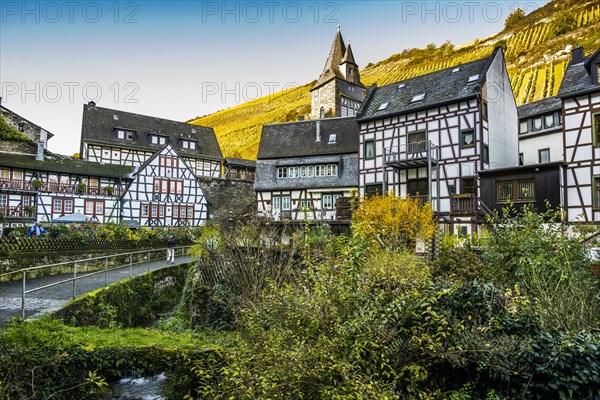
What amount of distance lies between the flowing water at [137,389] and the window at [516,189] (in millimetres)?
17701

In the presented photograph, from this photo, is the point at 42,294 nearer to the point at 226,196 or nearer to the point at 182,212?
the point at 182,212

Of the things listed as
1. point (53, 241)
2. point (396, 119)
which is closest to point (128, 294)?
point (53, 241)

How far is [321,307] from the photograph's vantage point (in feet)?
19.3

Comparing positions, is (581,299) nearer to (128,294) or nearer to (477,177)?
(128,294)

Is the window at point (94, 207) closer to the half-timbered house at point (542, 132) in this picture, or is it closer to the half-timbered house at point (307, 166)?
the half-timbered house at point (307, 166)

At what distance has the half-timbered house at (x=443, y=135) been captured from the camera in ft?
77.7

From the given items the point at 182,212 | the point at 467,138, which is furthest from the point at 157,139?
the point at 467,138

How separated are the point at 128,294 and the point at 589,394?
478 inches

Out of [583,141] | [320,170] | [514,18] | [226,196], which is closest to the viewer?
[583,141]

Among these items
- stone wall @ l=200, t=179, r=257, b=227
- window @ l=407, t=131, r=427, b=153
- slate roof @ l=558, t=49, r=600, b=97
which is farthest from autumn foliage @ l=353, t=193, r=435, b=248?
stone wall @ l=200, t=179, r=257, b=227

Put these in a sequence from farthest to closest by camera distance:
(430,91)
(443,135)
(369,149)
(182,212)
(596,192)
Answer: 1. (182,212)
2. (369,149)
3. (430,91)
4. (443,135)
5. (596,192)

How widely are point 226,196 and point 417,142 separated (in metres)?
26.0

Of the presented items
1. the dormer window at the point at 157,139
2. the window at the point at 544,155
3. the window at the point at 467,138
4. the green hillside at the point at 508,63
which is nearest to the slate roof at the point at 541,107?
the window at the point at 544,155

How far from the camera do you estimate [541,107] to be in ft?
103
